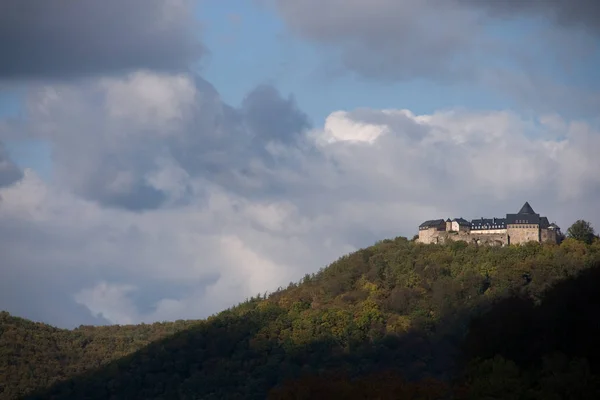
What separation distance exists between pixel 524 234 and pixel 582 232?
7437mm

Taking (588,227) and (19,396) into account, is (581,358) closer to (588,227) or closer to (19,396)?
(588,227)

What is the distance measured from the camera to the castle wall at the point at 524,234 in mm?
153375

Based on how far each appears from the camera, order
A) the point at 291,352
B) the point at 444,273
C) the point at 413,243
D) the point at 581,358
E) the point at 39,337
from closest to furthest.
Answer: the point at 581,358
the point at 291,352
the point at 444,273
the point at 413,243
the point at 39,337

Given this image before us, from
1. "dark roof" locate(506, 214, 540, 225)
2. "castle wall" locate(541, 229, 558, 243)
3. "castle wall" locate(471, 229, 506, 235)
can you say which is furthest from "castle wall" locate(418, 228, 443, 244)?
"castle wall" locate(541, 229, 558, 243)

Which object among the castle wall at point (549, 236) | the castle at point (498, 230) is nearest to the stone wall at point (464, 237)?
the castle at point (498, 230)

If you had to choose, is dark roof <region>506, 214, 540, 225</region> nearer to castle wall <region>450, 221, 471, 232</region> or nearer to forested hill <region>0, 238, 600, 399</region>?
forested hill <region>0, 238, 600, 399</region>

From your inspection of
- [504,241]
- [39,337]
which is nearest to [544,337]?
[504,241]

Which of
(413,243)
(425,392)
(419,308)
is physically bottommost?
(425,392)

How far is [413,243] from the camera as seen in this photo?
16875 cm

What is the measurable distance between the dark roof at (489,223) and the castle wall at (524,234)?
83.9 inches

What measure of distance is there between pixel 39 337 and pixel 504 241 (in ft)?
237

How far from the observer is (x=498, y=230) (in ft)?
517

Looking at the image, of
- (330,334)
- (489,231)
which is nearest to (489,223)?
(489,231)

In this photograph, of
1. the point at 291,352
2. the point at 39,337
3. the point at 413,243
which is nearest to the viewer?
the point at 291,352
